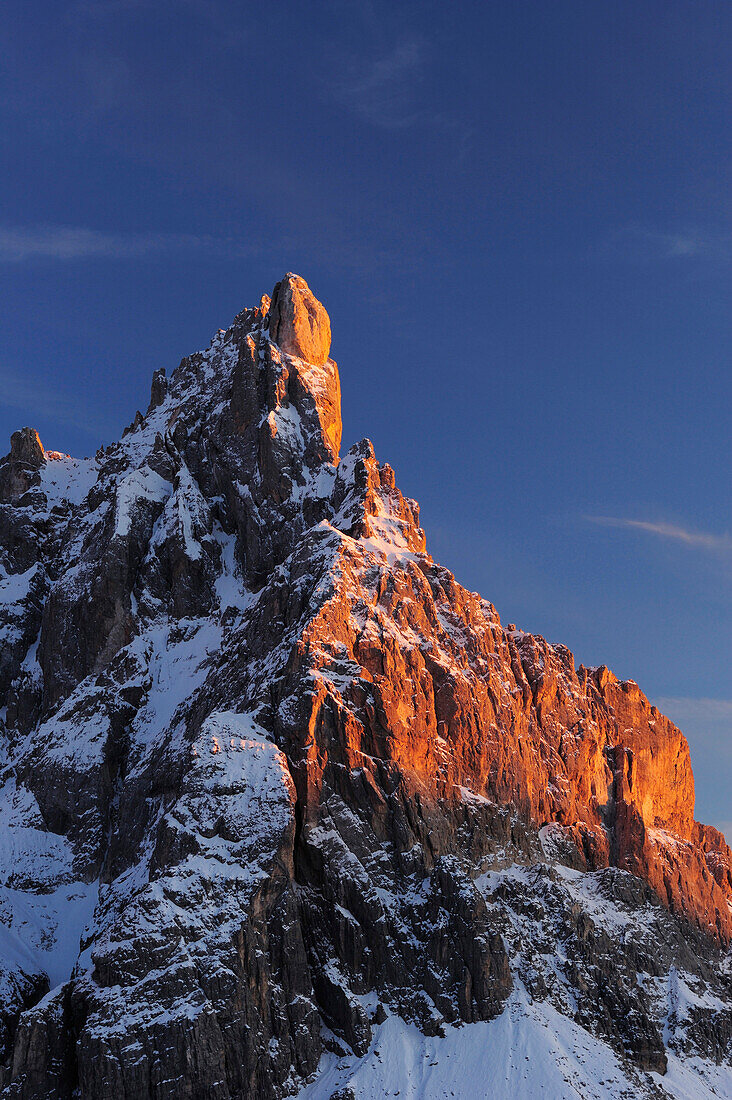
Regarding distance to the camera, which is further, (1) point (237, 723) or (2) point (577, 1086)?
(1) point (237, 723)

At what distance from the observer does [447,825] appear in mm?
188625

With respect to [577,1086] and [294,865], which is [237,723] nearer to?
[294,865]

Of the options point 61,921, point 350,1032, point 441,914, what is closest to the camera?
point 350,1032

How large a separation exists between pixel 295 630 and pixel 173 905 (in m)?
48.2

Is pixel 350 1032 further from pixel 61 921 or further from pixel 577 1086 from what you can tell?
pixel 61 921

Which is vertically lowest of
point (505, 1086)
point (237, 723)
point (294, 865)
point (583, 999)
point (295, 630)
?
point (505, 1086)

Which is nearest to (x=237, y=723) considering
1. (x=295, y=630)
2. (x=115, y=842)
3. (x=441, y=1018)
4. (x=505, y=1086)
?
(x=295, y=630)

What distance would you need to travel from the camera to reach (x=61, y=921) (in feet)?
634

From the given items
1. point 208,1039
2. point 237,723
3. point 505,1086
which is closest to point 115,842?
point 237,723

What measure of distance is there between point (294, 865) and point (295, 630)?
36.7 m

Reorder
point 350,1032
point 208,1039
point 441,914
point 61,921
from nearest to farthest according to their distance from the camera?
point 208,1039 < point 350,1032 < point 441,914 < point 61,921

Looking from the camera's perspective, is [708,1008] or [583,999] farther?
[708,1008]

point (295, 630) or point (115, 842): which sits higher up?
point (295, 630)

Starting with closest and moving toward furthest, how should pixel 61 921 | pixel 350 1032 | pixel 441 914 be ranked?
pixel 350 1032, pixel 441 914, pixel 61 921
